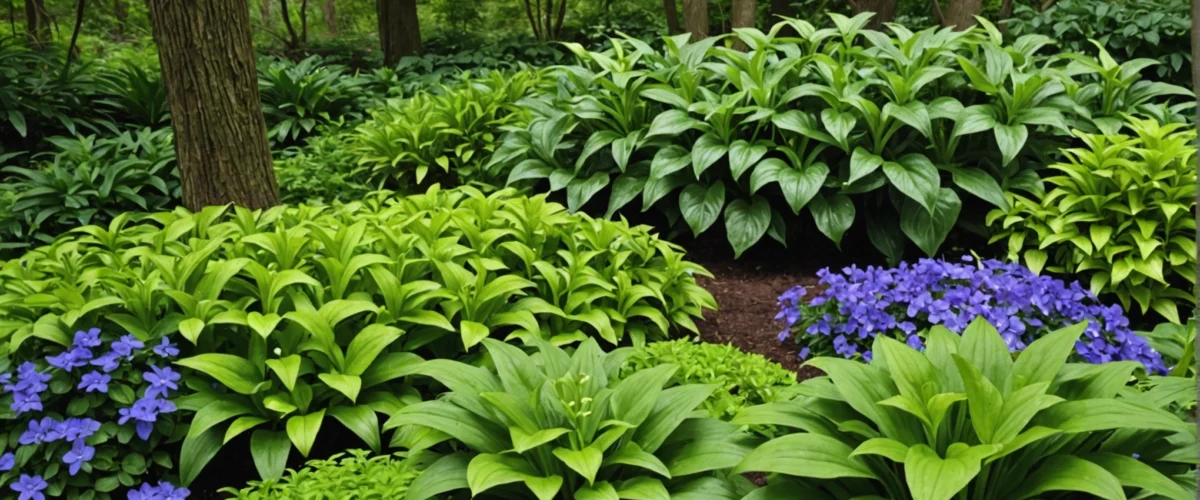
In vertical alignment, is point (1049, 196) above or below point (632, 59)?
below

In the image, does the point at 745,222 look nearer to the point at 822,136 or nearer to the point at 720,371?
the point at 822,136

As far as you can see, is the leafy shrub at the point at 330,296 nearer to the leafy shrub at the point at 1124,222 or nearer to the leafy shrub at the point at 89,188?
the leafy shrub at the point at 89,188

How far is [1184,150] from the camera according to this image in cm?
402

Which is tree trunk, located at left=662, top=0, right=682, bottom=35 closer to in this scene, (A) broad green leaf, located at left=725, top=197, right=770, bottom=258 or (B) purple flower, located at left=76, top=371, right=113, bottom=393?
(A) broad green leaf, located at left=725, top=197, right=770, bottom=258

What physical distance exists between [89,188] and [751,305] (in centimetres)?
397

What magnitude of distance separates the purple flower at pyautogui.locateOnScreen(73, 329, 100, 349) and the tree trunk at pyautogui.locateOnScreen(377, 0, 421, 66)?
21.7 ft

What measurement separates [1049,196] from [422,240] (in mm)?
2874

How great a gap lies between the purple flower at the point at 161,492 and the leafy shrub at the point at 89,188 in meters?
3.11

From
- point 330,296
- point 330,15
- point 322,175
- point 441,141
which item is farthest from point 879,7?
point 330,15

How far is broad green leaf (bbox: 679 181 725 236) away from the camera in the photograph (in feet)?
14.4

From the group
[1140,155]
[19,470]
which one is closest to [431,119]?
[19,470]

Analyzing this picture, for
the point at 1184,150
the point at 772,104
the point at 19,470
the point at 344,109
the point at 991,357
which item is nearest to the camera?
the point at 991,357

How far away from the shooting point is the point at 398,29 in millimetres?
8961

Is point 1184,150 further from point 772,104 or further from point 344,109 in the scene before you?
point 344,109
